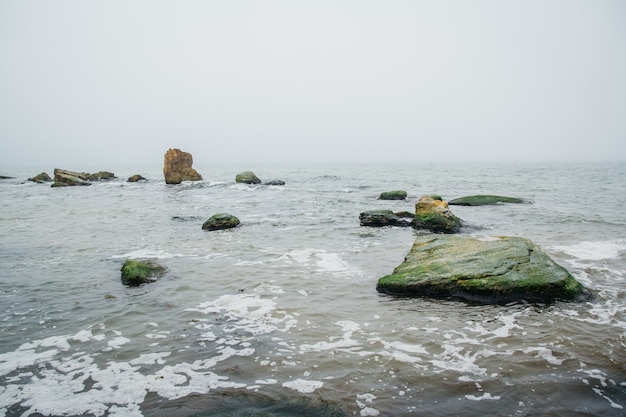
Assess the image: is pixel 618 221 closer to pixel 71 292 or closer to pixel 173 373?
pixel 173 373

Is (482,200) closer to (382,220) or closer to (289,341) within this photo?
(382,220)

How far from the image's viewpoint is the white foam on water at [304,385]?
198 inches

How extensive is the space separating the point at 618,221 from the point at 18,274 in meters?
26.0

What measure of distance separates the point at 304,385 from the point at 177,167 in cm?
5895

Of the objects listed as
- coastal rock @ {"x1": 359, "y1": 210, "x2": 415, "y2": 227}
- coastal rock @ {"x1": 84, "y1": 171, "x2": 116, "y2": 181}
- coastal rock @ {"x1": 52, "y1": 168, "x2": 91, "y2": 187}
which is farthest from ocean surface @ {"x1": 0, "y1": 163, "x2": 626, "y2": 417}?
coastal rock @ {"x1": 84, "y1": 171, "x2": 116, "y2": 181}

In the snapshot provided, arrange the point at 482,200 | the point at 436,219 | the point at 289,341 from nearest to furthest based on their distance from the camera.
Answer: the point at 289,341
the point at 436,219
the point at 482,200

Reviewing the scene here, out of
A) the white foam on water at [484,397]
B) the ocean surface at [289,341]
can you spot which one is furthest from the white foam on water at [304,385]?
the white foam on water at [484,397]

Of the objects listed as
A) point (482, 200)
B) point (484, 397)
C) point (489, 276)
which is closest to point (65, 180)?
point (482, 200)

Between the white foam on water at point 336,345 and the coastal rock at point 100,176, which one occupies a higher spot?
the coastal rock at point 100,176

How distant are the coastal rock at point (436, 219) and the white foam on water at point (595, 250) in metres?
4.45

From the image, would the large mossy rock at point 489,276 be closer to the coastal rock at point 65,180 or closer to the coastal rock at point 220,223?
the coastal rock at point 220,223

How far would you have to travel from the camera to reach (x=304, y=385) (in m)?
5.16

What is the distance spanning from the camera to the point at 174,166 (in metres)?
58.7

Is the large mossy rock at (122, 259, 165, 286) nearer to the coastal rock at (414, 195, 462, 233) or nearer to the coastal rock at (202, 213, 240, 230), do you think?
the coastal rock at (202, 213, 240, 230)
